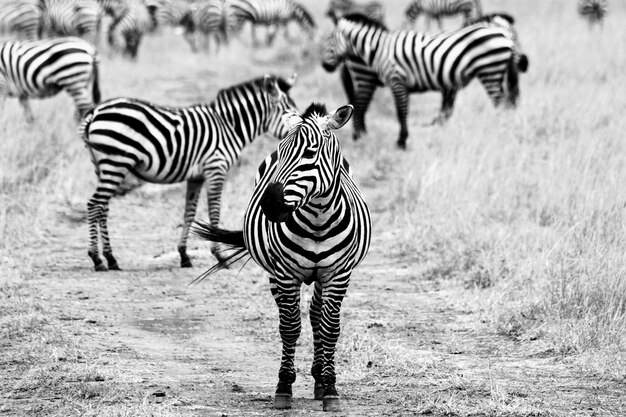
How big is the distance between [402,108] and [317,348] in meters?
8.53

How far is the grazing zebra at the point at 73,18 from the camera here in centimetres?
2119

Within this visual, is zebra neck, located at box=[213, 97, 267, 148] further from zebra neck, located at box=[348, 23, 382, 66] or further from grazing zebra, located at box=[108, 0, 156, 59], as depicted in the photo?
grazing zebra, located at box=[108, 0, 156, 59]

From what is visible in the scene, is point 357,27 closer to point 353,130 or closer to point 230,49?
point 353,130

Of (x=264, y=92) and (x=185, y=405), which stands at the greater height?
(x=264, y=92)

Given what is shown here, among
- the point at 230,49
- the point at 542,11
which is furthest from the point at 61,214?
the point at 542,11

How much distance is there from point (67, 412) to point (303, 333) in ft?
7.04

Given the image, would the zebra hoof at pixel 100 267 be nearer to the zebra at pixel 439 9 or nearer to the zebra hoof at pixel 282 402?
the zebra hoof at pixel 282 402

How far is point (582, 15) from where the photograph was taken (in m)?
22.7

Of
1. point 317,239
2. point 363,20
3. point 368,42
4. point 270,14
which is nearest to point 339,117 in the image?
point 317,239

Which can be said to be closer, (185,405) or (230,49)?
(185,405)

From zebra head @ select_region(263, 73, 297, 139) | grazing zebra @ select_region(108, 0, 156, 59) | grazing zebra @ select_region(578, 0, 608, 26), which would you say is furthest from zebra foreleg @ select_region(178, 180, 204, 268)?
grazing zebra @ select_region(578, 0, 608, 26)

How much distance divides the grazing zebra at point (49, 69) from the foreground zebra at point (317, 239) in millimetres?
7737

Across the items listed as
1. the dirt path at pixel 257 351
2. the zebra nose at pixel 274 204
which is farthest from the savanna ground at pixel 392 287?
the zebra nose at pixel 274 204

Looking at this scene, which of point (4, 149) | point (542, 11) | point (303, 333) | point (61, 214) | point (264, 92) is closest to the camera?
point (303, 333)
